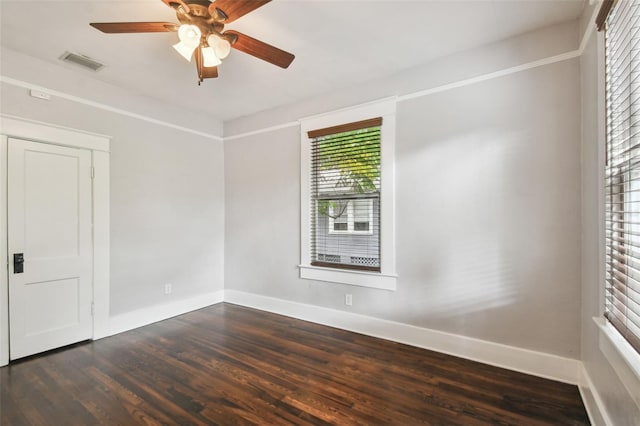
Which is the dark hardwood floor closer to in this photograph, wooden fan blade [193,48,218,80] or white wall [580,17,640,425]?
white wall [580,17,640,425]

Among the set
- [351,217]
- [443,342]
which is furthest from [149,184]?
[443,342]

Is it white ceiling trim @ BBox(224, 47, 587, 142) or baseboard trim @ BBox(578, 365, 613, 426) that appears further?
white ceiling trim @ BBox(224, 47, 587, 142)

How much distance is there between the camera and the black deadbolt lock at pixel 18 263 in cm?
272

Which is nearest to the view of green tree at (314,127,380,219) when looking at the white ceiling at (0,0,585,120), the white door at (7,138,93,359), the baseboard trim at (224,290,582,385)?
the white ceiling at (0,0,585,120)

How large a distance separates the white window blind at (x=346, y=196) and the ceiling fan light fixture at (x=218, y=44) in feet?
5.72

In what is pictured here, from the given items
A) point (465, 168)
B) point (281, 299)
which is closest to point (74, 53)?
point (281, 299)

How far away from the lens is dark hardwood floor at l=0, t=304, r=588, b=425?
1.94 metres

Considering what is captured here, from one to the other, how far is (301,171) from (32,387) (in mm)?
3155

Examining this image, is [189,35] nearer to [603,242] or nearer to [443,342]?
[603,242]

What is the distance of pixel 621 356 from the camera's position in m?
1.35

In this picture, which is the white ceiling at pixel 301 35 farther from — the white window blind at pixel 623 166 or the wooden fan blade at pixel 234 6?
the white window blind at pixel 623 166

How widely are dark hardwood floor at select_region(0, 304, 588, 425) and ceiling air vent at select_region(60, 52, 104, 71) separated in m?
2.85

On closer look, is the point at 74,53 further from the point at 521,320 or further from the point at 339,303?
the point at 521,320

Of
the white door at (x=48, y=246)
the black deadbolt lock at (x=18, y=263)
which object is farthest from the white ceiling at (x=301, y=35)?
the black deadbolt lock at (x=18, y=263)
